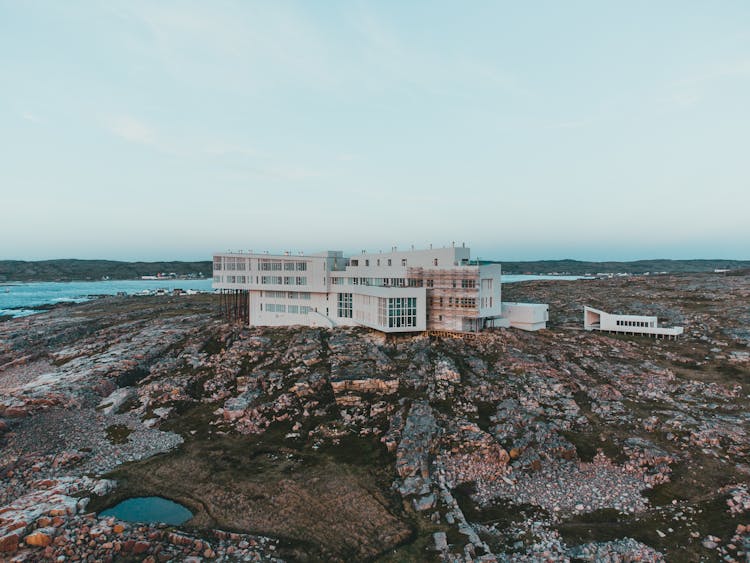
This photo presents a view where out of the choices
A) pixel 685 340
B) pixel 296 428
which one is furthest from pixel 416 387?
pixel 685 340

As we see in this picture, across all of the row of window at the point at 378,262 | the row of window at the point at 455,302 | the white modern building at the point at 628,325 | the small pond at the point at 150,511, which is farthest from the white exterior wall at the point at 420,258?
the small pond at the point at 150,511

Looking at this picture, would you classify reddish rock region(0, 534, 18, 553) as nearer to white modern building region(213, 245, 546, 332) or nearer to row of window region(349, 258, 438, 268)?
white modern building region(213, 245, 546, 332)

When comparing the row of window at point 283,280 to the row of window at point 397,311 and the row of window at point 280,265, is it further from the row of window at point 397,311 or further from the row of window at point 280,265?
the row of window at point 397,311

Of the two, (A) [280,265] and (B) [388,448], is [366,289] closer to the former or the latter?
(A) [280,265]

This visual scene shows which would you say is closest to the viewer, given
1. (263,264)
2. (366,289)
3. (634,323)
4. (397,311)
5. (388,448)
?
(388,448)

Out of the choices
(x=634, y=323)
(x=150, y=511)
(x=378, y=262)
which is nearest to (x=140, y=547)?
(x=150, y=511)

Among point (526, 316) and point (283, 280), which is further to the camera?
point (283, 280)
